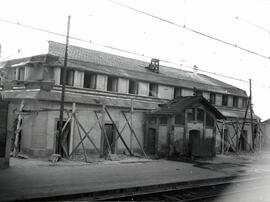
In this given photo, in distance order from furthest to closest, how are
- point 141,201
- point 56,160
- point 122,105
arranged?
point 122,105
point 56,160
point 141,201

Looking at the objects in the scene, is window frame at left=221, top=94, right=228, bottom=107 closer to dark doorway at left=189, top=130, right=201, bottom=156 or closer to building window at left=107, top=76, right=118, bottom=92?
dark doorway at left=189, top=130, right=201, bottom=156

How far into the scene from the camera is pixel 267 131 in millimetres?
43094

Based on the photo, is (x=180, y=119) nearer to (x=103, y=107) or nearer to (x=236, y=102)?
(x=103, y=107)

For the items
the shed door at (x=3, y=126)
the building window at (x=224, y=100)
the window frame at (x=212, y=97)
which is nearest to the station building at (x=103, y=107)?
the window frame at (x=212, y=97)

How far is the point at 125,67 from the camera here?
28984mm

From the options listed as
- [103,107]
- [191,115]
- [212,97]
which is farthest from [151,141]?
[212,97]

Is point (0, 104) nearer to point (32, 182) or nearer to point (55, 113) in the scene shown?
point (32, 182)

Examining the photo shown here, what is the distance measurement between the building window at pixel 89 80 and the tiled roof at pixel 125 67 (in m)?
0.63

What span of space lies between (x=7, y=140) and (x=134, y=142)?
40.6 feet

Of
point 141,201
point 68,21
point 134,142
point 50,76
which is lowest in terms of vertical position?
point 141,201

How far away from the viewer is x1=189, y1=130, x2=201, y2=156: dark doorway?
2648 centimetres

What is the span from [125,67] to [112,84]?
2917 millimetres

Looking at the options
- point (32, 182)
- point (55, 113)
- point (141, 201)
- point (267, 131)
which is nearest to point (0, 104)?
point (32, 182)

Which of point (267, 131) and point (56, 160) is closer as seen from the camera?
point (56, 160)
